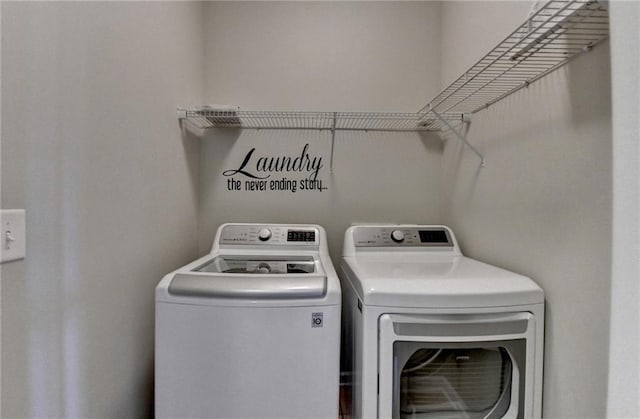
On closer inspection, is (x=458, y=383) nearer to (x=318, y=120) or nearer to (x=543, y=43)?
(x=543, y=43)

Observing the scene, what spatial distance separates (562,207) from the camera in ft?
3.15

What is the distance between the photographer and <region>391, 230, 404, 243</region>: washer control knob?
161cm

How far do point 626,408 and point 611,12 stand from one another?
70 centimetres

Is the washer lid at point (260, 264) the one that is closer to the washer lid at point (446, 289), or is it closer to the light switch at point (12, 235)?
the washer lid at point (446, 289)

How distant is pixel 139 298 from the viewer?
3.94 feet

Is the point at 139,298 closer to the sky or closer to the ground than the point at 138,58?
closer to the ground

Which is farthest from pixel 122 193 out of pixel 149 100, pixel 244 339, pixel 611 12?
pixel 611 12

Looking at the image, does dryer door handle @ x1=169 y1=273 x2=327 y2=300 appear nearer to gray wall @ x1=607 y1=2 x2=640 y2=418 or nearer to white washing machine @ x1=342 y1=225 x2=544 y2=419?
white washing machine @ x1=342 y1=225 x2=544 y2=419

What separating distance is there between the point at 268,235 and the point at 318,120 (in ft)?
2.61

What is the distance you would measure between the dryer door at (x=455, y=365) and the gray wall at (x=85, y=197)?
3.03 feet

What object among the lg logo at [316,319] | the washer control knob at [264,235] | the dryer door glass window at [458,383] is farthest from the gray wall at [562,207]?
the washer control knob at [264,235]

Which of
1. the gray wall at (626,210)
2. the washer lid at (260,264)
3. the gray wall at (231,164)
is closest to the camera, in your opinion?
the gray wall at (626,210)

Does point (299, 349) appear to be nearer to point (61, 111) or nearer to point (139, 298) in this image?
point (139, 298)

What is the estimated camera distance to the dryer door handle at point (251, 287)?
99cm
